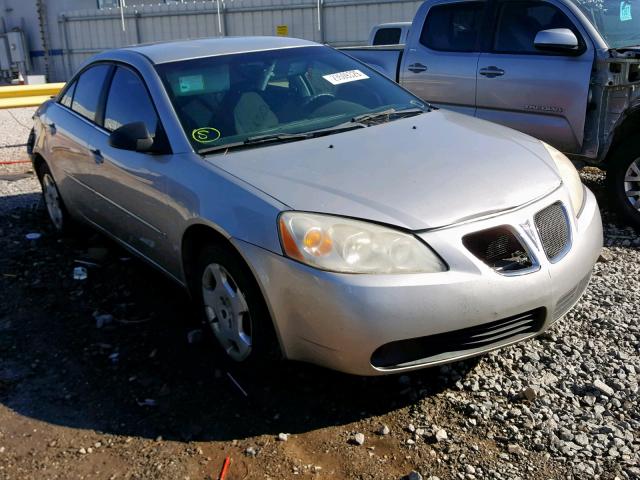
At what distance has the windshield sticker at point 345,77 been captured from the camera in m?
4.56

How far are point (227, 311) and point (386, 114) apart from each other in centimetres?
162

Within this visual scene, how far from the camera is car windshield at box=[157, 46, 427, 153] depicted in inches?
157

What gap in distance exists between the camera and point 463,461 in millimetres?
2896

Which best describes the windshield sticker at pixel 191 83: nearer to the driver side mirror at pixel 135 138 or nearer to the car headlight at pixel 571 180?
the driver side mirror at pixel 135 138

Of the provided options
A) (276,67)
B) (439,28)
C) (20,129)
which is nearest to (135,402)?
(276,67)

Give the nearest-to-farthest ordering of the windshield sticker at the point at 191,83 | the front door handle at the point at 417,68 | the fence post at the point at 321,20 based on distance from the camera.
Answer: the windshield sticker at the point at 191,83, the front door handle at the point at 417,68, the fence post at the point at 321,20

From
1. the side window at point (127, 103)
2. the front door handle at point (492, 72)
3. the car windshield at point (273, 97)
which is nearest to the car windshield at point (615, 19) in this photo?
the front door handle at point (492, 72)

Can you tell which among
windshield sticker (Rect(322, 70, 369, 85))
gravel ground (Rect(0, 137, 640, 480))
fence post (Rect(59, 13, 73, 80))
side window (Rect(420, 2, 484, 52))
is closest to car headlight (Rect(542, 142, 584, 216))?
gravel ground (Rect(0, 137, 640, 480))

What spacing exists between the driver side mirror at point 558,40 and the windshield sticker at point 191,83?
10.4 ft

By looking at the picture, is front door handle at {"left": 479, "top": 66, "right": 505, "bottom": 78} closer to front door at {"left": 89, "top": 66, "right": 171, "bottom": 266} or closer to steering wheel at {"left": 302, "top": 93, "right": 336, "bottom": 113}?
steering wheel at {"left": 302, "top": 93, "right": 336, "bottom": 113}

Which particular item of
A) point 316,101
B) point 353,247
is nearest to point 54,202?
point 316,101

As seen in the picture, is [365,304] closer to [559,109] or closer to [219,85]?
[219,85]

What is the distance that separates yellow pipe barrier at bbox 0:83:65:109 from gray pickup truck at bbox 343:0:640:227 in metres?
8.31

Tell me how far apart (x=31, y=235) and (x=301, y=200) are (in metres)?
3.81
